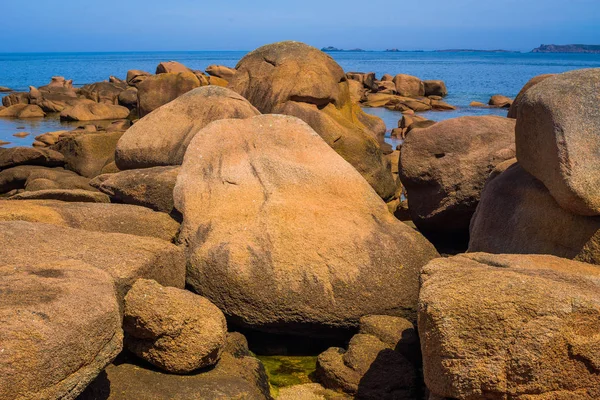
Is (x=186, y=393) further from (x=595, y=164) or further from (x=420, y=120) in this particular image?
(x=420, y=120)

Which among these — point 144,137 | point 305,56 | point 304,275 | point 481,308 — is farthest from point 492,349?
point 305,56

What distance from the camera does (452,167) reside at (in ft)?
26.8

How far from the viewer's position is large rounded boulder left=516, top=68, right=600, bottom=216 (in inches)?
204

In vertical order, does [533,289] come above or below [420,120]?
above

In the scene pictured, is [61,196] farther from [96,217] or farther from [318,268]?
[318,268]

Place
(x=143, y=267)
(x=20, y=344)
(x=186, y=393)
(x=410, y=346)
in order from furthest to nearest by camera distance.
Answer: (x=410, y=346) → (x=143, y=267) → (x=186, y=393) → (x=20, y=344)

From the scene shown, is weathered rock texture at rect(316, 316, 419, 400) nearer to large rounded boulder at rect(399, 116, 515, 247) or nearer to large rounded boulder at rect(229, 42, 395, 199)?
large rounded boulder at rect(399, 116, 515, 247)

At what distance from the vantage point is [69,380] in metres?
3.80

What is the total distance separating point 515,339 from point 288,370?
101 inches

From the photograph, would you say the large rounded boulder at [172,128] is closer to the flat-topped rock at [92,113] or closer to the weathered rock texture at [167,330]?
the weathered rock texture at [167,330]

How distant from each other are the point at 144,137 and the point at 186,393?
543 centimetres

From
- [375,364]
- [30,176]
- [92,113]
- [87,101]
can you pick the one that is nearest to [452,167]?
[375,364]

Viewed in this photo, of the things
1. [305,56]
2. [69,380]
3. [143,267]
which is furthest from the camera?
[305,56]

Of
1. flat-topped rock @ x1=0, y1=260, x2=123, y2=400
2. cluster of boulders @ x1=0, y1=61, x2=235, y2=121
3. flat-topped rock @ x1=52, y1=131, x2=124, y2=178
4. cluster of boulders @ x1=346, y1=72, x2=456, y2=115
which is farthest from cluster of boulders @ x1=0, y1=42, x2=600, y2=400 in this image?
cluster of boulders @ x1=346, y1=72, x2=456, y2=115
